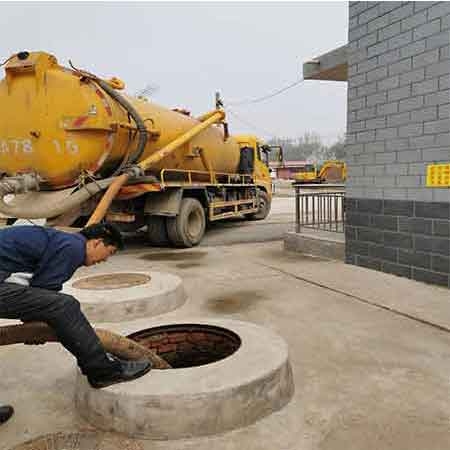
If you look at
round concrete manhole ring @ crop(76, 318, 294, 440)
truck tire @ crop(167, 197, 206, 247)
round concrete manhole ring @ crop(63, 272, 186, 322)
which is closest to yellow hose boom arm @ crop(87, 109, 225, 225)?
round concrete manhole ring @ crop(63, 272, 186, 322)

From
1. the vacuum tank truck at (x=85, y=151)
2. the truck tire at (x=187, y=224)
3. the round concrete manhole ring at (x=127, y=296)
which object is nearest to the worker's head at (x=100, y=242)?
the round concrete manhole ring at (x=127, y=296)

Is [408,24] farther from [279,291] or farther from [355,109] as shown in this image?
[279,291]

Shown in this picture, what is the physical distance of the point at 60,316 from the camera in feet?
8.66

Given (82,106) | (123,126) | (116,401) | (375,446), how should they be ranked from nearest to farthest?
(375,446) → (116,401) → (82,106) → (123,126)

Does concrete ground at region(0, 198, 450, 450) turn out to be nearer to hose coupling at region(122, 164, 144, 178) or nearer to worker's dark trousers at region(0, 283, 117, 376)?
worker's dark trousers at region(0, 283, 117, 376)

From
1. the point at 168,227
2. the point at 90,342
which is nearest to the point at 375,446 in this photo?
the point at 90,342

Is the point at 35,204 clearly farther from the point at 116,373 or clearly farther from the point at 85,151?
the point at 116,373

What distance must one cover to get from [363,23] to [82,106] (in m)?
4.65

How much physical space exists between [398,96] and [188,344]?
462 cm

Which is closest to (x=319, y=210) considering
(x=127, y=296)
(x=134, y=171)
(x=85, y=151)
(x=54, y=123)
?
(x=134, y=171)

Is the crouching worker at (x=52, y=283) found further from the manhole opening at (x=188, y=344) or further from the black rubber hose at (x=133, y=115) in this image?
the black rubber hose at (x=133, y=115)

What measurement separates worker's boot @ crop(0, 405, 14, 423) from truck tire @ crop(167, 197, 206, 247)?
22.5 ft

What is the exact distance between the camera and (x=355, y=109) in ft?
23.9

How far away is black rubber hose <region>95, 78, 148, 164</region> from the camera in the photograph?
27.0 feet
